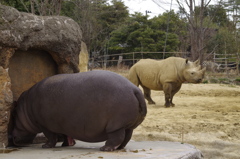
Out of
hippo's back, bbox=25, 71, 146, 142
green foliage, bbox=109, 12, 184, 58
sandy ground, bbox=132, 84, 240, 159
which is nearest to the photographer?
hippo's back, bbox=25, 71, 146, 142

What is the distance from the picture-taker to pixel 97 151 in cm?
431

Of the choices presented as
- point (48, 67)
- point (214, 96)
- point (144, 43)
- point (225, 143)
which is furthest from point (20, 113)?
point (144, 43)

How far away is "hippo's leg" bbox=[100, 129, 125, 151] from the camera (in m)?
4.23

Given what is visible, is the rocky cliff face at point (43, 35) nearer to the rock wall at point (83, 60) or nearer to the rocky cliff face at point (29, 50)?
the rocky cliff face at point (29, 50)

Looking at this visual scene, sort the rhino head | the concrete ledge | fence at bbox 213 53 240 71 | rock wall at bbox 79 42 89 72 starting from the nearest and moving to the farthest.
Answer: the concrete ledge
the rhino head
rock wall at bbox 79 42 89 72
fence at bbox 213 53 240 71

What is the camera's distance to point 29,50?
535cm

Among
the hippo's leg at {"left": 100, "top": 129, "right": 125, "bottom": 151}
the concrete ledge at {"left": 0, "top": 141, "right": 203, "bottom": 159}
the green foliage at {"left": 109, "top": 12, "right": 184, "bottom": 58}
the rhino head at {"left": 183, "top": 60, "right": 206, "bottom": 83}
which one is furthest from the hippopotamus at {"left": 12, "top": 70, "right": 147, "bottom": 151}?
the green foliage at {"left": 109, "top": 12, "right": 184, "bottom": 58}

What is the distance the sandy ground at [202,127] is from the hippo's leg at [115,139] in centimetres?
204

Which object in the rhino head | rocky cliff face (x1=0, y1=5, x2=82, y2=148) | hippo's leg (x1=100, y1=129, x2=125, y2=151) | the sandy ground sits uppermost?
rocky cliff face (x1=0, y1=5, x2=82, y2=148)

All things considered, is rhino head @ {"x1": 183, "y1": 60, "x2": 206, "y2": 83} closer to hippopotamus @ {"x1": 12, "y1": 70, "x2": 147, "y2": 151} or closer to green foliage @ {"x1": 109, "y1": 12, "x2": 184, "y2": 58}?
hippopotamus @ {"x1": 12, "y1": 70, "x2": 147, "y2": 151}

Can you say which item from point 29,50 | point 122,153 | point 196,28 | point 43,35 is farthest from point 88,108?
point 196,28

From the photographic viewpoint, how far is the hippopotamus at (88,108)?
4.20m

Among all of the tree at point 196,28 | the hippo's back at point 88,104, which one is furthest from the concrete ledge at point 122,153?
A: the tree at point 196,28

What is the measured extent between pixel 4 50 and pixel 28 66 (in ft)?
2.55
